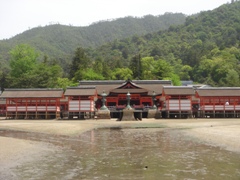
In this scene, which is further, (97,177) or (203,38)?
(203,38)

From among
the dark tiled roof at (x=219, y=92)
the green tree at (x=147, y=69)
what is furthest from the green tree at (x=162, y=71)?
the dark tiled roof at (x=219, y=92)

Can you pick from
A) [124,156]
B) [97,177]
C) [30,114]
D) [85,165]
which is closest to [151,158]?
[124,156]

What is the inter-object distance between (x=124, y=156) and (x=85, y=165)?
2.58 m

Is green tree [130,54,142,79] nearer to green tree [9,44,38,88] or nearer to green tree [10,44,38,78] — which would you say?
green tree [9,44,38,88]

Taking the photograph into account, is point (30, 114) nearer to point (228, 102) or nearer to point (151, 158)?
point (228, 102)

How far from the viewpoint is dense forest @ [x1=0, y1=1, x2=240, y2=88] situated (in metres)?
76.3

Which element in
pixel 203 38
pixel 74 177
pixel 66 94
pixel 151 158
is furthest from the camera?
pixel 203 38

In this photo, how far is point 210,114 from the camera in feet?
161

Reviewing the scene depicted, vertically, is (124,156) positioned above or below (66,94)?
below

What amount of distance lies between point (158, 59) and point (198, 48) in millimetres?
27493

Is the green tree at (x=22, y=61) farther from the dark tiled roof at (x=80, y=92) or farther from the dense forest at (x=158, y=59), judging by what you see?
the dark tiled roof at (x=80, y=92)

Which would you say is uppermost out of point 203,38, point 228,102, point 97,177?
point 203,38

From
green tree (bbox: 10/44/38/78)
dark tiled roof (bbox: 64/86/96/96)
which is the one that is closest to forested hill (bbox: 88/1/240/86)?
green tree (bbox: 10/44/38/78)

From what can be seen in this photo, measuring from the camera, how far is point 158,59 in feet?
411
